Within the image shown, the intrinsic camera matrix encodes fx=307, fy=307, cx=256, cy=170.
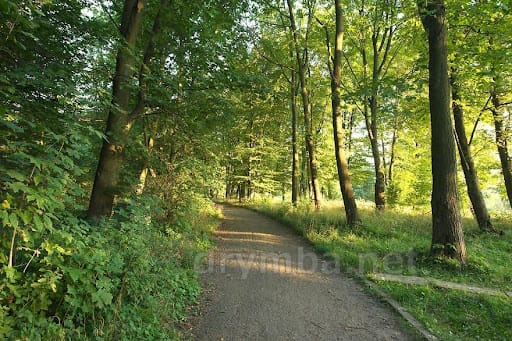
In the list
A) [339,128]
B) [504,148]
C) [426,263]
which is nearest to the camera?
[426,263]

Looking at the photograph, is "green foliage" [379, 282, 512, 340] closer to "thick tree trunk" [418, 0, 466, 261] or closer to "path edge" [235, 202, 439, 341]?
"path edge" [235, 202, 439, 341]

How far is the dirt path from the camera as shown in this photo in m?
4.30

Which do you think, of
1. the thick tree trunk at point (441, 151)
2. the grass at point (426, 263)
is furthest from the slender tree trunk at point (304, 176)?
the thick tree trunk at point (441, 151)

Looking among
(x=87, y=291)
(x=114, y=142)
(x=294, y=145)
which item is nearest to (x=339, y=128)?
(x=294, y=145)

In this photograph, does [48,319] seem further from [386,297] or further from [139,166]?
[139,166]

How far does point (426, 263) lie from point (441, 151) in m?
2.60

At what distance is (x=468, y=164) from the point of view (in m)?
11.2

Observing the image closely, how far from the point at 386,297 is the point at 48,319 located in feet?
16.4

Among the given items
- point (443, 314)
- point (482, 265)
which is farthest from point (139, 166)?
point (482, 265)

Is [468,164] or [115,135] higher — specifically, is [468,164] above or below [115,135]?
above

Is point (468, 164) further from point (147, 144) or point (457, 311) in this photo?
point (147, 144)

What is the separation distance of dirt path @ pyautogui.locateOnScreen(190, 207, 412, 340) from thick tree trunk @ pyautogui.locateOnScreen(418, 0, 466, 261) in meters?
2.53

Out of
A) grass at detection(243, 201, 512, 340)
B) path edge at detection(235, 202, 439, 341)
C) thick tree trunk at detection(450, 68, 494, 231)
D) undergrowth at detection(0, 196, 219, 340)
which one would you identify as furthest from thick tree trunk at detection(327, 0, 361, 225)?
undergrowth at detection(0, 196, 219, 340)

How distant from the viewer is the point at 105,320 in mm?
3414
